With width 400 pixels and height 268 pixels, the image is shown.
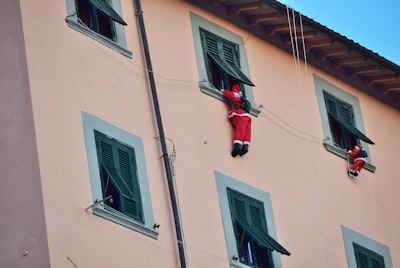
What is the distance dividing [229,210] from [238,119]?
64.2 inches

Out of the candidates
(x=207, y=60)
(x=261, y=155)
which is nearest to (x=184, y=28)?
(x=207, y=60)

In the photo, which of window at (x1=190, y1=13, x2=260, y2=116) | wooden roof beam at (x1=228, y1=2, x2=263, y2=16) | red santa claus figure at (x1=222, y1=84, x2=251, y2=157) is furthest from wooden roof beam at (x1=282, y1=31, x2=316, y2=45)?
red santa claus figure at (x1=222, y1=84, x2=251, y2=157)

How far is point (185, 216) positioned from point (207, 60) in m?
3.35

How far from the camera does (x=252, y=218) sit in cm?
2483

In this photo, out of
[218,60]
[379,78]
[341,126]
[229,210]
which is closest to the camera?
[229,210]

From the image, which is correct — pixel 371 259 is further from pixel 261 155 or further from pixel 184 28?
pixel 184 28

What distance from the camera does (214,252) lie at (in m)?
23.6

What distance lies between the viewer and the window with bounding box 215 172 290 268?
2422 cm

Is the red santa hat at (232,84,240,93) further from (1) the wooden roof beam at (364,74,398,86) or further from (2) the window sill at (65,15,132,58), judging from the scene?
(1) the wooden roof beam at (364,74,398,86)

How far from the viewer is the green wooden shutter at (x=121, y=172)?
22578mm

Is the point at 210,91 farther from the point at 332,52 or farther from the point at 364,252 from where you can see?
the point at 364,252

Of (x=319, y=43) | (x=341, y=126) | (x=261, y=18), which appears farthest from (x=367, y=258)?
(x=261, y=18)

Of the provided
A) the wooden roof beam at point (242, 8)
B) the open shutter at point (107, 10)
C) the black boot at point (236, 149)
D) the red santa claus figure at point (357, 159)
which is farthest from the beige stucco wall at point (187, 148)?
the open shutter at point (107, 10)

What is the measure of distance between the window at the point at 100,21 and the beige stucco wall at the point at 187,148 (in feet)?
0.44
